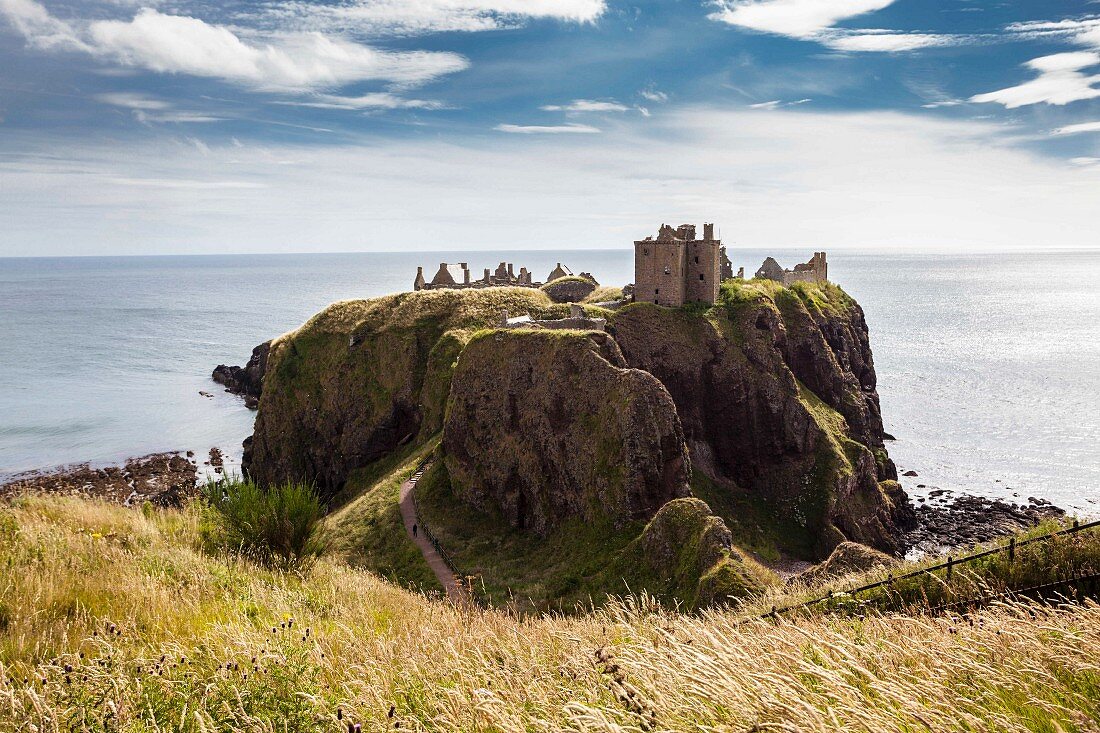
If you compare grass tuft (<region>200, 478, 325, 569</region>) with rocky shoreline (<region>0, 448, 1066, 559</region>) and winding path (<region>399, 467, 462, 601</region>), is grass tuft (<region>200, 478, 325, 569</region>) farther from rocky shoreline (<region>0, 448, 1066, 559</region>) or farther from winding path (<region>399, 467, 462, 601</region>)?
rocky shoreline (<region>0, 448, 1066, 559</region>)

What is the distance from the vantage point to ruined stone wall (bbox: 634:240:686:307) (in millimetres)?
60125

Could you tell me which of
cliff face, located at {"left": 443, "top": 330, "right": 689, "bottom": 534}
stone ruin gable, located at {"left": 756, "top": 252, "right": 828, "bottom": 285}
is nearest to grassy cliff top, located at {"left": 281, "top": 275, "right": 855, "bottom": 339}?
stone ruin gable, located at {"left": 756, "top": 252, "right": 828, "bottom": 285}

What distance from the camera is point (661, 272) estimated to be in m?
60.8

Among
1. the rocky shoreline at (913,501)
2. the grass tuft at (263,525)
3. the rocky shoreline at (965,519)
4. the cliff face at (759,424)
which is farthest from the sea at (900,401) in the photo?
the grass tuft at (263,525)

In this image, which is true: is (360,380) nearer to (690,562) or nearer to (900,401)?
(690,562)

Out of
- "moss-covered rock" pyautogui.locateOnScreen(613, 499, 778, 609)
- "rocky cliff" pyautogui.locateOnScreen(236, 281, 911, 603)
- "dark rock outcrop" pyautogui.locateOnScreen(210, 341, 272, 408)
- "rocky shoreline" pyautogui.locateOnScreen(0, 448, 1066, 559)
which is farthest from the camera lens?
"dark rock outcrop" pyautogui.locateOnScreen(210, 341, 272, 408)

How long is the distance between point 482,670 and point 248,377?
126340 mm

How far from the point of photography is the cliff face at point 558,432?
39.1m

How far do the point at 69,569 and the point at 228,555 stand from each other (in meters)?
4.54

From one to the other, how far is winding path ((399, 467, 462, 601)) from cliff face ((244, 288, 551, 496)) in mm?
9386

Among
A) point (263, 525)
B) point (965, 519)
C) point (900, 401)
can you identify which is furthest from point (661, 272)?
point (900, 401)

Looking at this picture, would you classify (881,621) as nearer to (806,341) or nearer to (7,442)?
(806,341)

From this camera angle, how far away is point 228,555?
14.8 m

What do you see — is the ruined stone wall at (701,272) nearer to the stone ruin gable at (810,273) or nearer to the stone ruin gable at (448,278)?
the stone ruin gable at (810,273)
